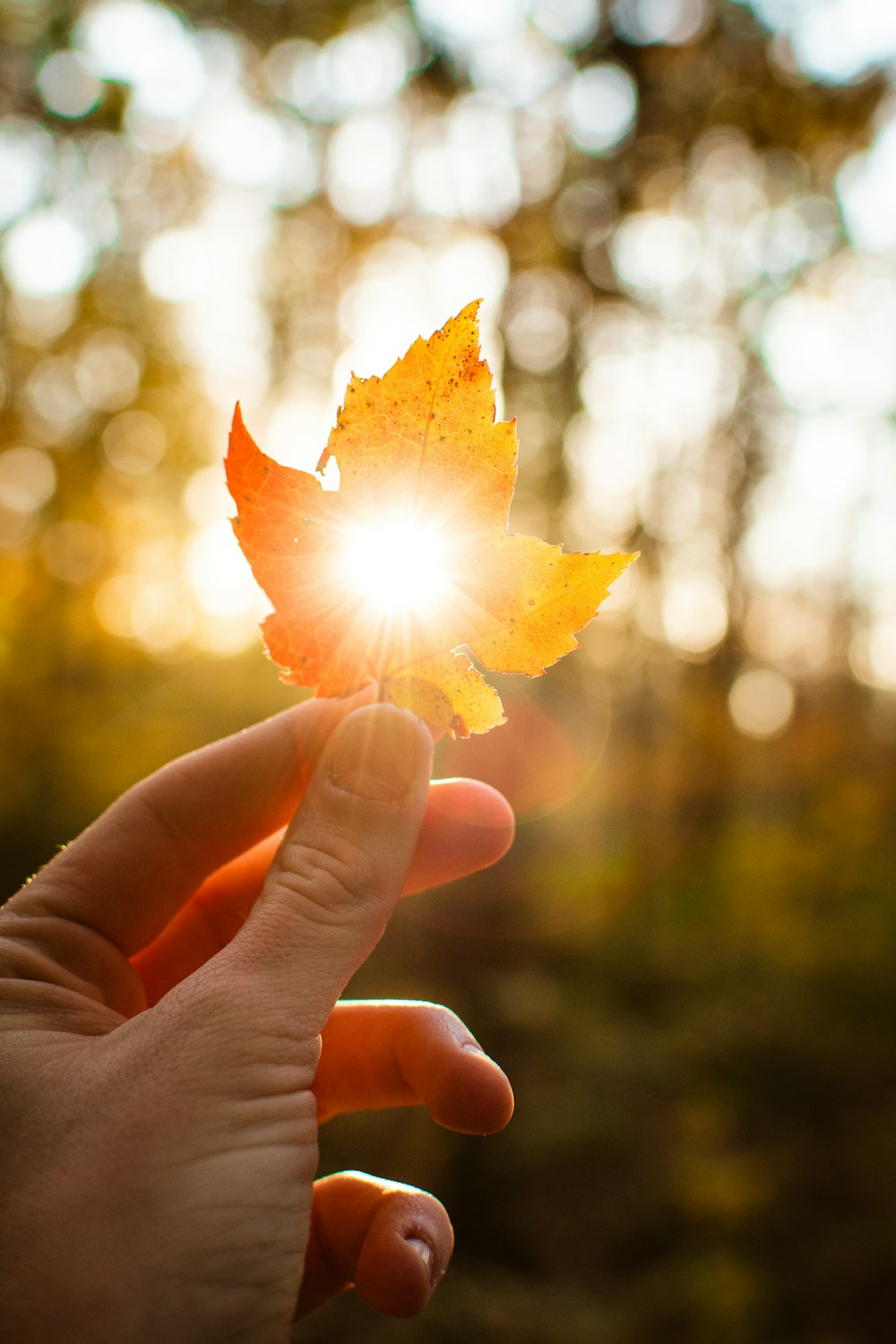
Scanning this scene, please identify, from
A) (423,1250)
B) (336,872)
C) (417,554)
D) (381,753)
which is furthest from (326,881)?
(423,1250)

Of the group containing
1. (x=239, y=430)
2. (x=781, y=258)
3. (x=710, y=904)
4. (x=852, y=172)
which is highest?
(x=852, y=172)

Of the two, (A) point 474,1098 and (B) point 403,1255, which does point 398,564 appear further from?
(B) point 403,1255

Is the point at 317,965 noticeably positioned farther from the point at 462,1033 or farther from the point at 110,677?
the point at 110,677

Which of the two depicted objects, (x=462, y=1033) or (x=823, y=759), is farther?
(x=823, y=759)

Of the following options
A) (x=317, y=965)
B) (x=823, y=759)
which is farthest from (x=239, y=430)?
(x=823, y=759)

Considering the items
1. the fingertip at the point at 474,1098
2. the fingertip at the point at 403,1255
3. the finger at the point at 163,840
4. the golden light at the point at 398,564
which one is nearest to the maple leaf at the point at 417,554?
the golden light at the point at 398,564

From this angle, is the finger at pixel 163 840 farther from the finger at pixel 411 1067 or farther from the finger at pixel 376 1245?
the finger at pixel 376 1245

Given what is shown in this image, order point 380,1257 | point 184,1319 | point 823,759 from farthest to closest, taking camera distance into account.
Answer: point 823,759, point 380,1257, point 184,1319
